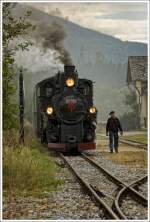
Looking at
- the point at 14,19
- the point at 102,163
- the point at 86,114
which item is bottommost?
the point at 102,163

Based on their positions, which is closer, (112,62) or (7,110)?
(7,110)

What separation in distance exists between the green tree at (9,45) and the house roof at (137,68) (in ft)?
103

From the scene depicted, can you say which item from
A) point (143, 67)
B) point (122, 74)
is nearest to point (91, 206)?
point (143, 67)

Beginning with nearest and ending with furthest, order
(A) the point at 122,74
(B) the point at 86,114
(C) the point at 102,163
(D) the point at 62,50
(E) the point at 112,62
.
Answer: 1. (C) the point at 102,163
2. (B) the point at 86,114
3. (D) the point at 62,50
4. (A) the point at 122,74
5. (E) the point at 112,62

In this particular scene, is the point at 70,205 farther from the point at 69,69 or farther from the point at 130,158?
the point at 69,69

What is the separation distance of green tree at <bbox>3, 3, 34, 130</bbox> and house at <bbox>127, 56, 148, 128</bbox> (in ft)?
95.0

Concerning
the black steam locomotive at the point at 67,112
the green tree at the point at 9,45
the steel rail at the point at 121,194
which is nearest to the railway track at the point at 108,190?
the steel rail at the point at 121,194

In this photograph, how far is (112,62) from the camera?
83688mm

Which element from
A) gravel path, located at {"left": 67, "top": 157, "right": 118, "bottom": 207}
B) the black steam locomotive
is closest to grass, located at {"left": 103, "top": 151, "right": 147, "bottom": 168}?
the black steam locomotive

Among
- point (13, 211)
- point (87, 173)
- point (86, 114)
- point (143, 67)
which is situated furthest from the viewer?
point (143, 67)

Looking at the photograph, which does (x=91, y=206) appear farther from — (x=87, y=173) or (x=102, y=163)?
(x=102, y=163)

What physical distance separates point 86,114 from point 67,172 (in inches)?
205

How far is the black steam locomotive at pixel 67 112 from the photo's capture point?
17.9 metres

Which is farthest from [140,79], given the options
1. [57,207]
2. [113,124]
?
[57,207]
